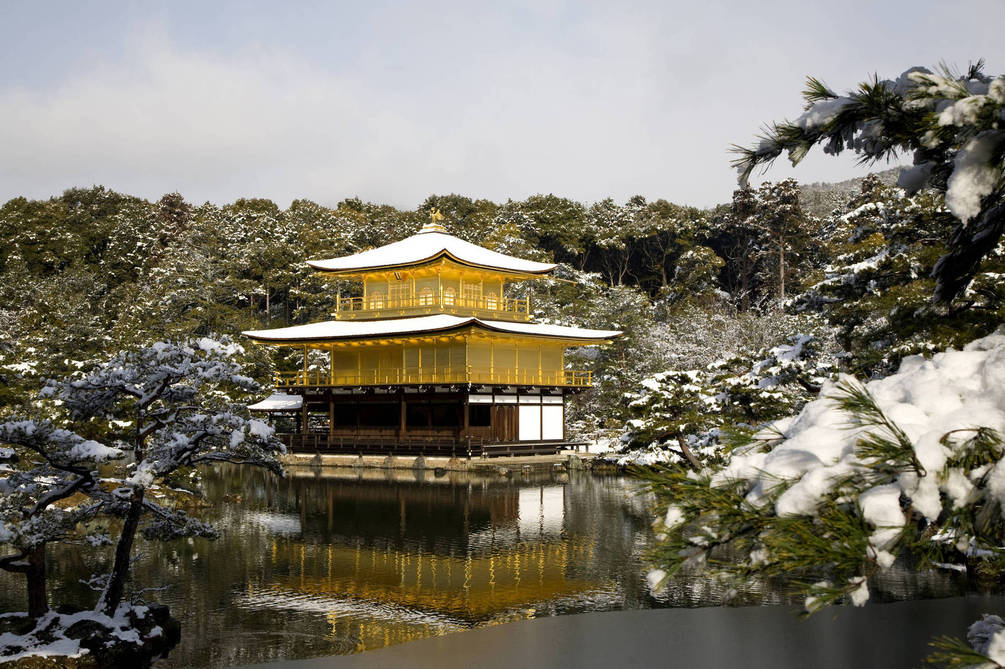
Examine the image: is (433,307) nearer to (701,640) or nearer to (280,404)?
(280,404)

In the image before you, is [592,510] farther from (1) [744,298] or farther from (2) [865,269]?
(1) [744,298]

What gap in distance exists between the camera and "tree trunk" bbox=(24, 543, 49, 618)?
27.8 feet

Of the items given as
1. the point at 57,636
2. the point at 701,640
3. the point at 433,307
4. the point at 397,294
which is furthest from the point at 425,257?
the point at 57,636

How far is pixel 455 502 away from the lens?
69.7 ft

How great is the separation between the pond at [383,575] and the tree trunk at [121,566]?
0.85 m

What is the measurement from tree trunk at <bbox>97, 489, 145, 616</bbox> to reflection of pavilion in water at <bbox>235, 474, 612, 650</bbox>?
7.61ft

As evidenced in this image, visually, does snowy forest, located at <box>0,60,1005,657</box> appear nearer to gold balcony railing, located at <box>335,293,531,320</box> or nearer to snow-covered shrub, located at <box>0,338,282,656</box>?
snow-covered shrub, located at <box>0,338,282,656</box>

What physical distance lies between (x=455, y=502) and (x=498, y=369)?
12.0 m

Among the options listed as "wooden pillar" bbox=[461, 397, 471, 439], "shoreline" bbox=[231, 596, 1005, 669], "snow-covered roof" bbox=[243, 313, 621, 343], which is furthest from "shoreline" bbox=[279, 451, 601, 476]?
"shoreline" bbox=[231, 596, 1005, 669]

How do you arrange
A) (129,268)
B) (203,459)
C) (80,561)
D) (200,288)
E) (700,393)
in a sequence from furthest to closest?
(129,268) → (200,288) → (700,393) → (80,561) → (203,459)

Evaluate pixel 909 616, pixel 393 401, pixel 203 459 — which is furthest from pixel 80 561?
pixel 393 401

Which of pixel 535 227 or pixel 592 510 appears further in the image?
pixel 535 227

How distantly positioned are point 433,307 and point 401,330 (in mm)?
2900

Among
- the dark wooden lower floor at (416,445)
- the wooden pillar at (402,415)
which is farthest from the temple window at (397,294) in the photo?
the dark wooden lower floor at (416,445)
